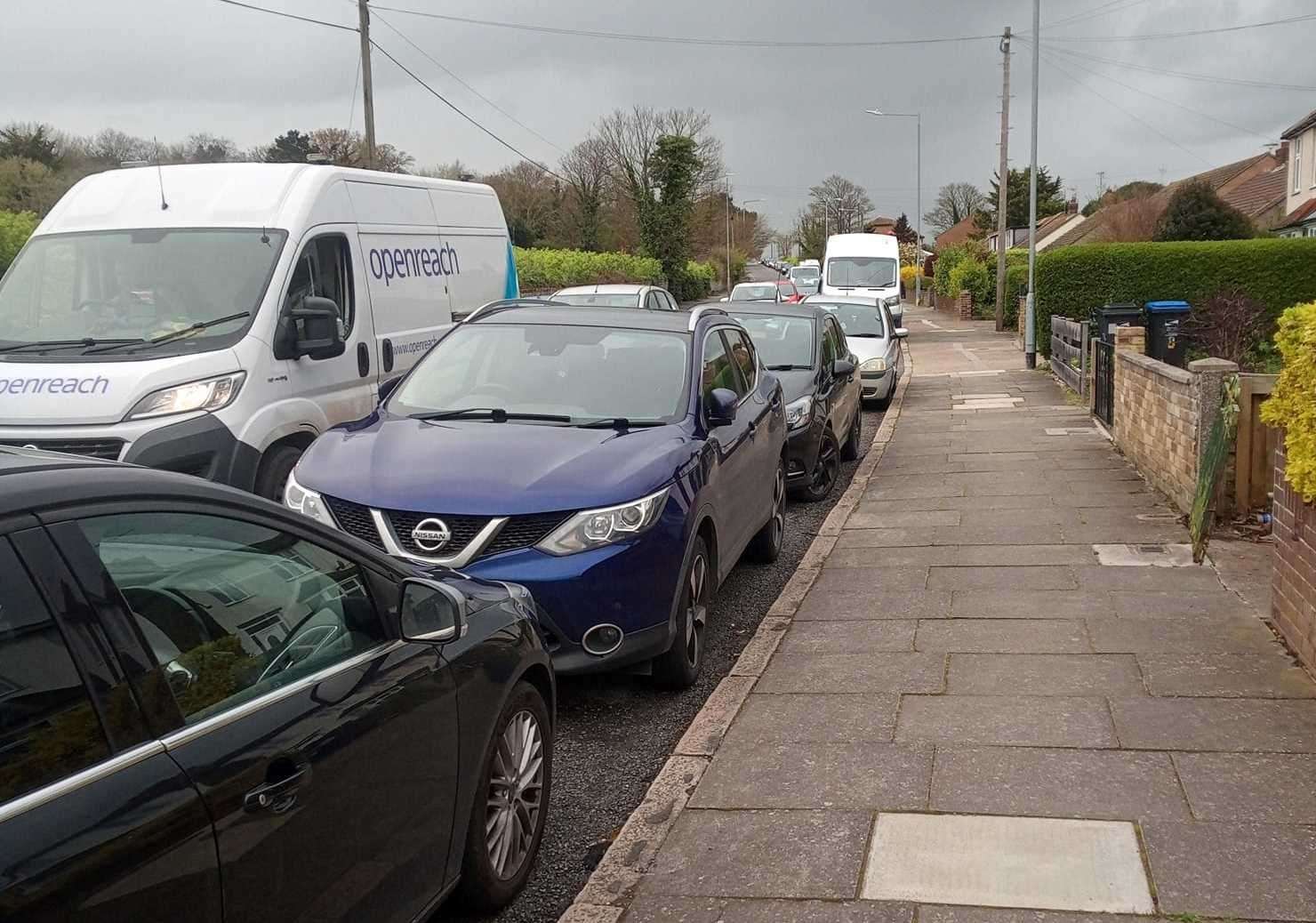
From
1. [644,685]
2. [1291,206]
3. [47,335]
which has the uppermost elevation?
[1291,206]

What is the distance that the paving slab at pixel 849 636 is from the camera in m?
6.32

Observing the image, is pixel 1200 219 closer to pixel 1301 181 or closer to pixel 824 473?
pixel 1301 181

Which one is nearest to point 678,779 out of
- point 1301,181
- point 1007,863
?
point 1007,863

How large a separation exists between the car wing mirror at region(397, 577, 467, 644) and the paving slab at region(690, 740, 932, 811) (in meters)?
1.51

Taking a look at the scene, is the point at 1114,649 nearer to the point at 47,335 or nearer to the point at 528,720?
Answer: the point at 528,720

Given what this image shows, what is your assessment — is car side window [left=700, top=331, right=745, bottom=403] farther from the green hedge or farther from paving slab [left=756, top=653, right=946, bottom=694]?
the green hedge

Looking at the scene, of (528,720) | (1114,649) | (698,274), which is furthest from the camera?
(698,274)

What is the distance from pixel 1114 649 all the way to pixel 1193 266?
2418 centimetres

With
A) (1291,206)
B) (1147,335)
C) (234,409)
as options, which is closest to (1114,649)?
(234,409)

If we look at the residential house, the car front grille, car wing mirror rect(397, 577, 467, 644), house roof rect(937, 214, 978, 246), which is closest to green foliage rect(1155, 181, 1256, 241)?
the residential house

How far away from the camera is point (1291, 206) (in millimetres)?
51625

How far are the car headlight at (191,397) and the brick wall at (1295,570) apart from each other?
19.5ft

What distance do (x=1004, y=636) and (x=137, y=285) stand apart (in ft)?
19.5

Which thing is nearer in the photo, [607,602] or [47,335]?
[607,602]
